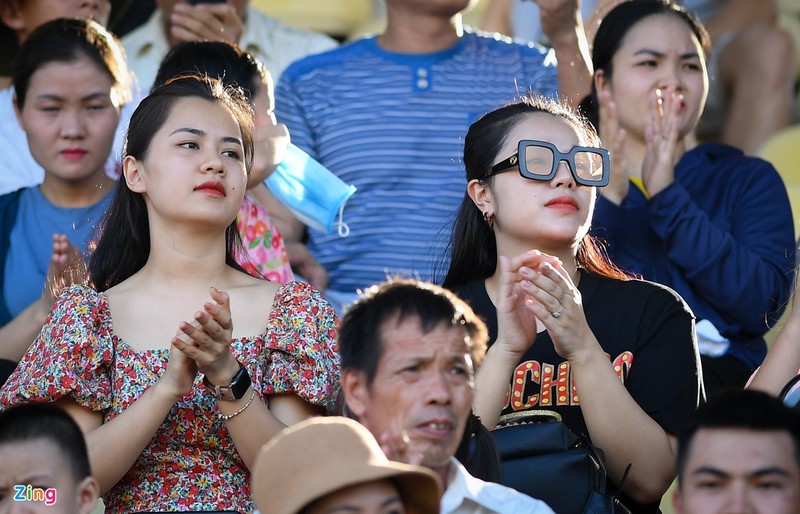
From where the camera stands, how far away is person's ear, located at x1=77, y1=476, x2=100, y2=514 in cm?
293

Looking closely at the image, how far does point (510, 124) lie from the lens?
406 centimetres

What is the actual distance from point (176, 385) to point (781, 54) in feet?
11.5

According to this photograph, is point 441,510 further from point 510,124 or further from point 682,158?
point 682,158

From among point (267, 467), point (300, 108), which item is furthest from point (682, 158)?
point (267, 467)

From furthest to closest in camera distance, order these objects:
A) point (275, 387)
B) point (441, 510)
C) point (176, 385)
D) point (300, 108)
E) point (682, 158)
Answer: point (300, 108) < point (682, 158) < point (275, 387) < point (176, 385) < point (441, 510)

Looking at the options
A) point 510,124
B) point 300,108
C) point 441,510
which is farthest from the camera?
point 300,108

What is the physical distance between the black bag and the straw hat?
634 millimetres

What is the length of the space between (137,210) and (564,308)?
3.98ft

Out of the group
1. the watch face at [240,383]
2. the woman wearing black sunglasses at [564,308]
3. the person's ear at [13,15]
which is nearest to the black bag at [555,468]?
the woman wearing black sunglasses at [564,308]

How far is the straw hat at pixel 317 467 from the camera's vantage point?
2.59m

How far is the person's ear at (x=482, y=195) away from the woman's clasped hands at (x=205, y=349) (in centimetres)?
98

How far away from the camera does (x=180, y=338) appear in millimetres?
3256

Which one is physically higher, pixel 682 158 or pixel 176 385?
pixel 682 158

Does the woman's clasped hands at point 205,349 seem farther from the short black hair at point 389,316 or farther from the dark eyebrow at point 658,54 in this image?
the dark eyebrow at point 658,54
